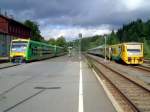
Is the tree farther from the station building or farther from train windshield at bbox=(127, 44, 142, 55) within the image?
train windshield at bbox=(127, 44, 142, 55)

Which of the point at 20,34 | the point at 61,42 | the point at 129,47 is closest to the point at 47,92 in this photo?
the point at 129,47

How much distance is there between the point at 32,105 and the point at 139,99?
412cm

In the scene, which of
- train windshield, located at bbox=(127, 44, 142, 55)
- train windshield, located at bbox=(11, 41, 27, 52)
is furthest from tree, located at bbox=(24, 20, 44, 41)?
train windshield, located at bbox=(127, 44, 142, 55)

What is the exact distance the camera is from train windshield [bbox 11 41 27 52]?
42.0 metres

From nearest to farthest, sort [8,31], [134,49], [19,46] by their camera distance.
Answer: [134,49]
[19,46]
[8,31]

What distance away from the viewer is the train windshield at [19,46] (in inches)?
1652

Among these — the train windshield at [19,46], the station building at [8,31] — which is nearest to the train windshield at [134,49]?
the train windshield at [19,46]

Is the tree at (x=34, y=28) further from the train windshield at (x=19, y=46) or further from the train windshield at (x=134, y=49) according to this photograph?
the train windshield at (x=134, y=49)

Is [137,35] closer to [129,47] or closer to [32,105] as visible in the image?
[129,47]

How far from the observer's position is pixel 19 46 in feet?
139

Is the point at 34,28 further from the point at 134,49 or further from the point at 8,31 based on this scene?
the point at 134,49

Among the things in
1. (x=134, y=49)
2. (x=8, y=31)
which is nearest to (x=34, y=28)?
(x=8, y=31)

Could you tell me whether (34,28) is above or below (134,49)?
above

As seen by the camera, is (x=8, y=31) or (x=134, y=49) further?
(x=8, y=31)
